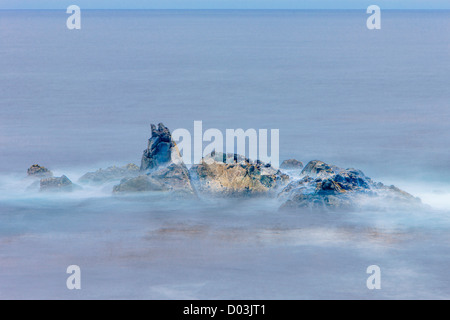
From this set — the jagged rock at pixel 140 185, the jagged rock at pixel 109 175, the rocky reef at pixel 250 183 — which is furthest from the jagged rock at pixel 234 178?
the jagged rock at pixel 109 175

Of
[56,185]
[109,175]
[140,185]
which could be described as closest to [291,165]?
[140,185]

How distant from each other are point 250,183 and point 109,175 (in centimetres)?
215

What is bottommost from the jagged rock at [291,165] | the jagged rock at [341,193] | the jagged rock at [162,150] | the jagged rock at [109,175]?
the jagged rock at [341,193]

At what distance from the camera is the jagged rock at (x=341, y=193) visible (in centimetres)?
1020

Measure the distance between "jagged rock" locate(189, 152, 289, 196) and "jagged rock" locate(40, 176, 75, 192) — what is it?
67.7 inches

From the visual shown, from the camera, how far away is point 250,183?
10.7 m

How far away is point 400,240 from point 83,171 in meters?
5.59

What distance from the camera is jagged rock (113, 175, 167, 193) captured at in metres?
10.7

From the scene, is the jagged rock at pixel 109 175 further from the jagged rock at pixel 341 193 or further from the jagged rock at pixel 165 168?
the jagged rock at pixel 341 193

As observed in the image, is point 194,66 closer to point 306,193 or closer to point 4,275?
point 306,193

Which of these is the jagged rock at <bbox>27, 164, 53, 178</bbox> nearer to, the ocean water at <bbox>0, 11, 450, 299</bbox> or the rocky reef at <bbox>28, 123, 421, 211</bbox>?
the ocean water at <bbox>0, 11, 450, 299</bbox>

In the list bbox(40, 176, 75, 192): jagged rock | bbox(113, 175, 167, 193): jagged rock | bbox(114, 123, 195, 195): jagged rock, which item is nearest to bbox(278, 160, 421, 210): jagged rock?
bbox(114, 123, 195, 195): jagged rock

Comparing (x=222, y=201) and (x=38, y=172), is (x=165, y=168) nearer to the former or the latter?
(x=222, y=201)

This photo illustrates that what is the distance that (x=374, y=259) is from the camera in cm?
862
